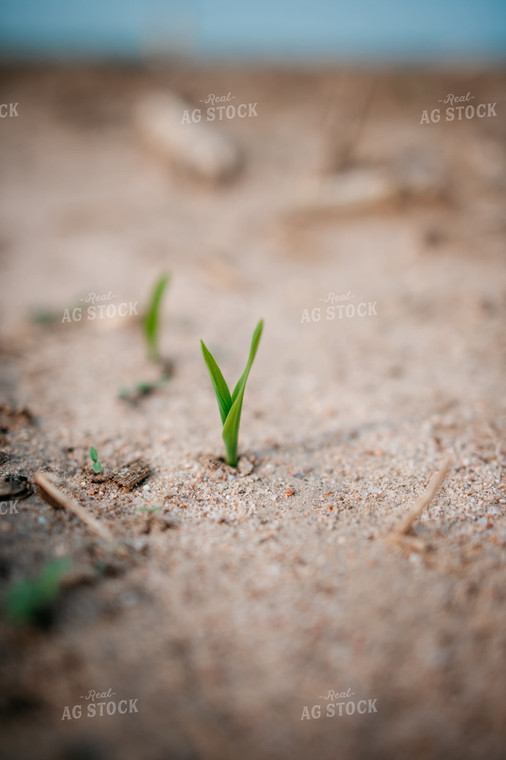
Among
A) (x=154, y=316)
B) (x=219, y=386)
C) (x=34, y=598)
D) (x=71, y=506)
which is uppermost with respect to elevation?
(x=154, y=316)

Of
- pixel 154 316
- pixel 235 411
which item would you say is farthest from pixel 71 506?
pixel 154 316

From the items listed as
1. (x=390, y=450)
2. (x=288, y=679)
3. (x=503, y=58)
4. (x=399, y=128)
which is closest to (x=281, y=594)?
(x=288, y=679)

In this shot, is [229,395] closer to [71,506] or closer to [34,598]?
[71,506]

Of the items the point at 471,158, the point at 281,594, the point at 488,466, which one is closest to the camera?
the point at 281,594

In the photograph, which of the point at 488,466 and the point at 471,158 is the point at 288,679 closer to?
the point at 488,466

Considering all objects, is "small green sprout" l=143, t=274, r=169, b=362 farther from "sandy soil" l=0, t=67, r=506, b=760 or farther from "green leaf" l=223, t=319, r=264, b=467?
"green leaf" l=223, t=319, r=264, b=467

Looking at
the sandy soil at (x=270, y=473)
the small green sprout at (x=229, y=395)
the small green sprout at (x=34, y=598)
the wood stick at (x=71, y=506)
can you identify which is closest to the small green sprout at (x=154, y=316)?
the sandy soil at (x=270, y=473)

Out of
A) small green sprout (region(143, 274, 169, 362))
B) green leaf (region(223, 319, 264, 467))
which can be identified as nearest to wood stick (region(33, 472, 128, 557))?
green leaf (region(223, 319, 264, 467))
